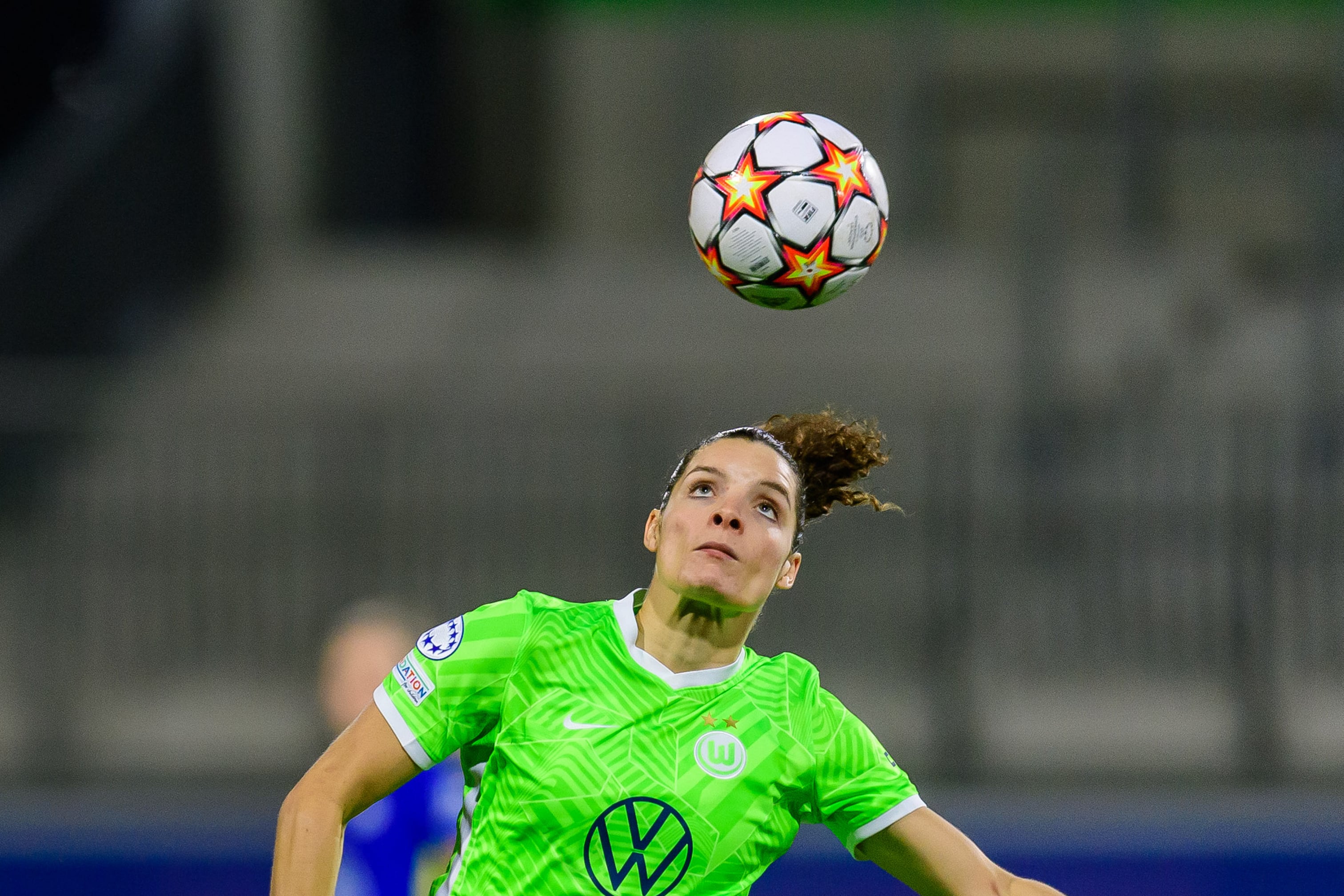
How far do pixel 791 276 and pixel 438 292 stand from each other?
35.8ft

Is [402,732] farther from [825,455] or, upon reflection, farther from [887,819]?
[825,455]

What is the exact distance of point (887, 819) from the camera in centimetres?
337

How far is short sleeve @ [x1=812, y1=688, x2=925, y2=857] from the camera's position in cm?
337

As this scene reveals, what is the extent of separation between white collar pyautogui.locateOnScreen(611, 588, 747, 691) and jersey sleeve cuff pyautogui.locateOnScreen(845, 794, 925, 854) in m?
0.42

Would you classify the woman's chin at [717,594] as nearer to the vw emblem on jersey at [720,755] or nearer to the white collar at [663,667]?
the white collar at [663,667]

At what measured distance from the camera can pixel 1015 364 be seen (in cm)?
1130

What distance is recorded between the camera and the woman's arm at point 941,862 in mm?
3330

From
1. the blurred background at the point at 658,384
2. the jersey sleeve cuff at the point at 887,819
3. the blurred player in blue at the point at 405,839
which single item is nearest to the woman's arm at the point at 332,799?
the jersey sleeve cuff at the point at 887,819

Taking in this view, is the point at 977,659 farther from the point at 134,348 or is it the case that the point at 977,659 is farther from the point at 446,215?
the point at 446,215

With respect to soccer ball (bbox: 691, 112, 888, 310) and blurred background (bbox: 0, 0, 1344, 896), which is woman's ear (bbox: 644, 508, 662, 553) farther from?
blurred background (bbox: 0, 0, 1344, 896)

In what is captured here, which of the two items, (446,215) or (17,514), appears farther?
(446,215)

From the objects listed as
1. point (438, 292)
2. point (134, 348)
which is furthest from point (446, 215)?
point (134, 348)

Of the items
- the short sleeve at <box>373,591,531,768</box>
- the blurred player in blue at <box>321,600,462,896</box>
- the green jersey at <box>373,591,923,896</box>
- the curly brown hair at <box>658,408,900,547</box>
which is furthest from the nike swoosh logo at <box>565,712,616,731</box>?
the blurred player in blue at <box>321,600,462,896</box>

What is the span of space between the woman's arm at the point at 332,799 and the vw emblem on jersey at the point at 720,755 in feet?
1.87
